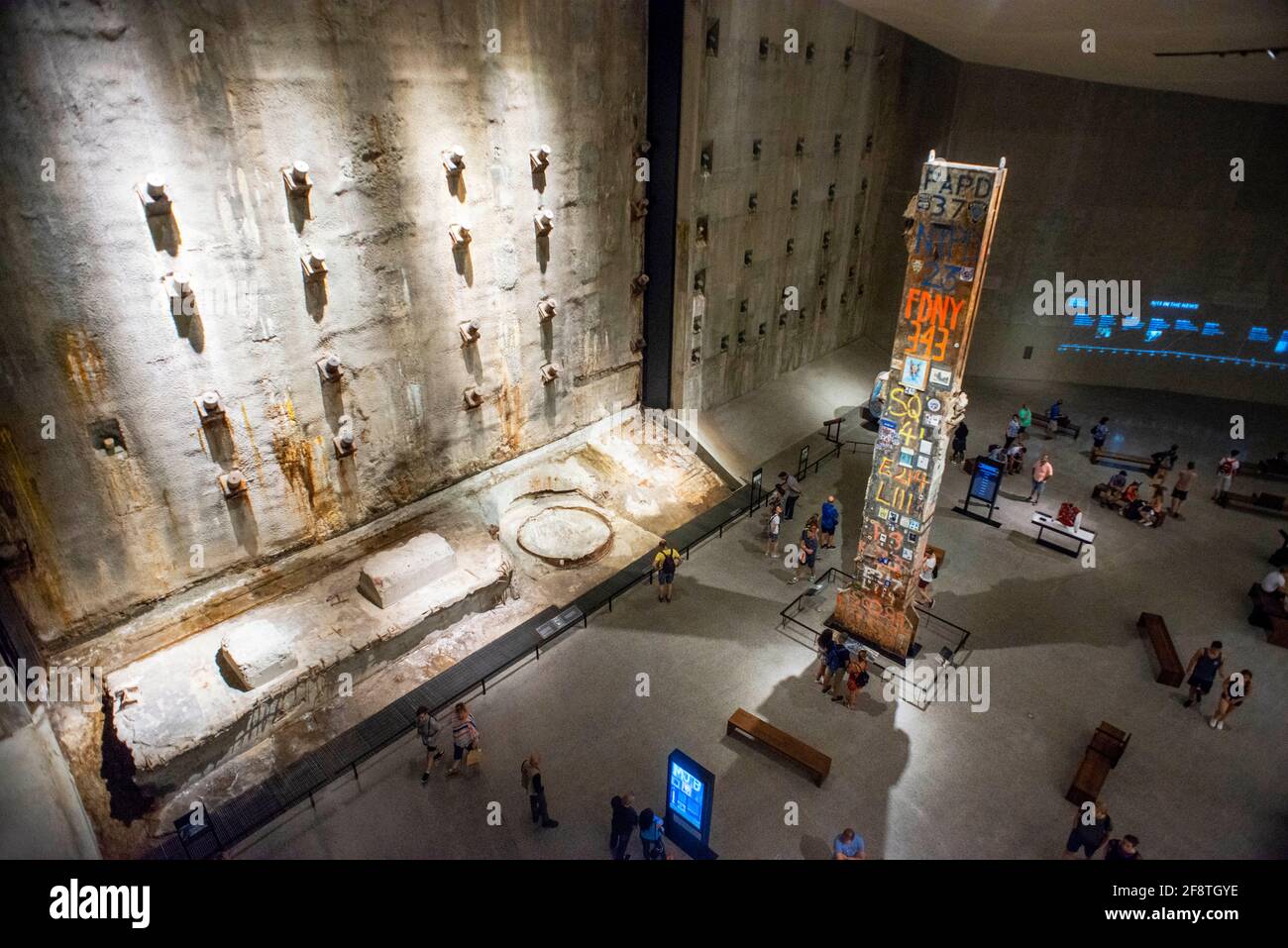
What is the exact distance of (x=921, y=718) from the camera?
1170cm

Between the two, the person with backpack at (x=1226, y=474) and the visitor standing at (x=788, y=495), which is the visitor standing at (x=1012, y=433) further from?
the visitor standing at (x=788, y=495)

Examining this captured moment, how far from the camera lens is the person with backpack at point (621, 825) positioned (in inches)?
361

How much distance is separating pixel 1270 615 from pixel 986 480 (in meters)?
5.20

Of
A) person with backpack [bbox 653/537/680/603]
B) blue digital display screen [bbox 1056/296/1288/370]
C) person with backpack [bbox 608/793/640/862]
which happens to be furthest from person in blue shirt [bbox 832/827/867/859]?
blue digital display screen [bbox 1056/296/1288/370]

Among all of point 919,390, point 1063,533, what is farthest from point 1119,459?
point 919,390

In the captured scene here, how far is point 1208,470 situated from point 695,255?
13.4 meters

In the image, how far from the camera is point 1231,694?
36.6 ft

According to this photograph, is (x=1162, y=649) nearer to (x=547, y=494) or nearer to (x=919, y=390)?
(x=919, y=390)

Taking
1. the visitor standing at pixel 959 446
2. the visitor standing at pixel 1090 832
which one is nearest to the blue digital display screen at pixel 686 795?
the visitor standing at pixel 1090 832

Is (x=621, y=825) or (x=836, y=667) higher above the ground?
(x=836, y=667)

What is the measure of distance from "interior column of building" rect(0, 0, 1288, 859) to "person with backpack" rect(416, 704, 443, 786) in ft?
0.26

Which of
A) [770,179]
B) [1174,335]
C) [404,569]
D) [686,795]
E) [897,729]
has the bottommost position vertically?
[897,729]

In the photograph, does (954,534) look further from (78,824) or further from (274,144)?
(78,824)
